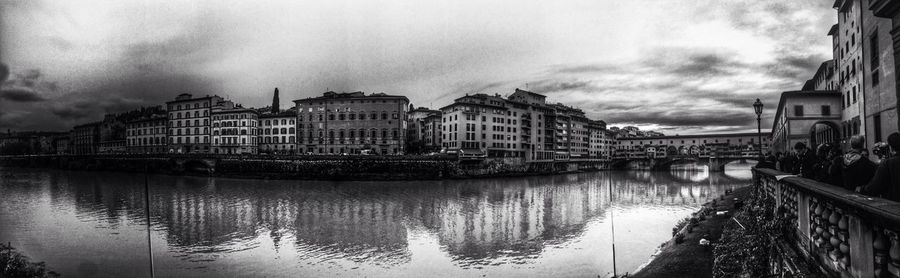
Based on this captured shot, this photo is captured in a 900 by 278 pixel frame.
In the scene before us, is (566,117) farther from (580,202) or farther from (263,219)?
(263,219)

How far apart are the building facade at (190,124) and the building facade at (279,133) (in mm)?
11651

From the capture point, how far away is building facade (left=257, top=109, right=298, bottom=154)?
3265 inches

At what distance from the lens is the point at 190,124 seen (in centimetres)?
8619

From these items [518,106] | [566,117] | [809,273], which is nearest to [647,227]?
[809,273]

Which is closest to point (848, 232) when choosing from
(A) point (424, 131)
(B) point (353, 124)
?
(B) point (353, 124)

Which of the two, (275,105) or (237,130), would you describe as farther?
(275,105)

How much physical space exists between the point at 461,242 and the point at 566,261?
5597 millimetres

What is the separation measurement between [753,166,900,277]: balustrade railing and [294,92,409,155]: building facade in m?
71.3

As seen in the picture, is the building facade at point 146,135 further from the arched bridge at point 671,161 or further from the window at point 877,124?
the arched bridge at point 671,161

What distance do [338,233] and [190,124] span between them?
265 feet

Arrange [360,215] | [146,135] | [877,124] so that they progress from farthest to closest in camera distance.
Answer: [146,135], [360,215], [877,124]

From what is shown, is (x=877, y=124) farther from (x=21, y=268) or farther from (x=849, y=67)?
(x=21, y=268)

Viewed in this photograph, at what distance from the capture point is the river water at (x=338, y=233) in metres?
16.1

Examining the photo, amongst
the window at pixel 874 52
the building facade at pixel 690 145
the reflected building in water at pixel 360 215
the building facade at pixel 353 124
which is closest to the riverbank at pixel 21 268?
the reflected building in water at pixel 360 215
